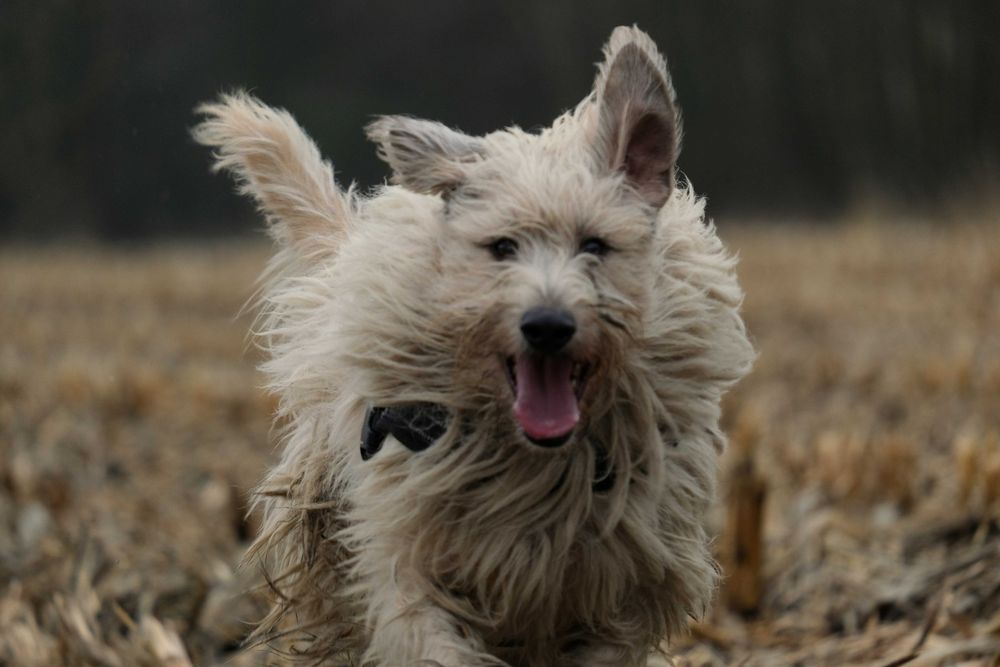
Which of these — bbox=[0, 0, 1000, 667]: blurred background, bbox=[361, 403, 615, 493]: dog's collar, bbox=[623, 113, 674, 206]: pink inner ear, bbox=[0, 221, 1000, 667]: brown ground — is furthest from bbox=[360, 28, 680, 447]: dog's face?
bbox=[0, 221, 1000, 667]: brown ground

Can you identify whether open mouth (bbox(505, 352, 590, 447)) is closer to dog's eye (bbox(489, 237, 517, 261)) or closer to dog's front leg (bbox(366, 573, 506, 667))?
dog's eye (bbox(489, 237, 517, 261))

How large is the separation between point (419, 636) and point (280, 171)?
1.57 metres

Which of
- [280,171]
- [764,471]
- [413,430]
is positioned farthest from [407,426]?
[764,471]

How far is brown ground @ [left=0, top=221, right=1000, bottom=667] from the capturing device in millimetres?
4617

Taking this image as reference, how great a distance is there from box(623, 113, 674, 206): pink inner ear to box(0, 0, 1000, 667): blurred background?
4.50 feet

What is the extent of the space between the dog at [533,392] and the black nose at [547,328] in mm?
33

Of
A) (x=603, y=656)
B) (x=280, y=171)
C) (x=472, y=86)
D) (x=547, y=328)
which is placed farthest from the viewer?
(x=472, y=86)

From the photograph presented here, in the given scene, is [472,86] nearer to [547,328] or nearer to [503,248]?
[503,248]

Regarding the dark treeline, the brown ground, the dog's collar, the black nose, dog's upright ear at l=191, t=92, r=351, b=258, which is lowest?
the brown ground

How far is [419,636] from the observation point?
3.20m

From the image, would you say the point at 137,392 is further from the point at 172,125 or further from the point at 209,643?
the point at 172,125

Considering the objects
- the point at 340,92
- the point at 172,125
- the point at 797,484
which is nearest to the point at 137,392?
the point at 797,484

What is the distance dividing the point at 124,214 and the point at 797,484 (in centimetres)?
2357

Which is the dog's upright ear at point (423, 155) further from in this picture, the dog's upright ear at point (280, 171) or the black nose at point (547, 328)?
the dog's upright ear at point (280, 171)
